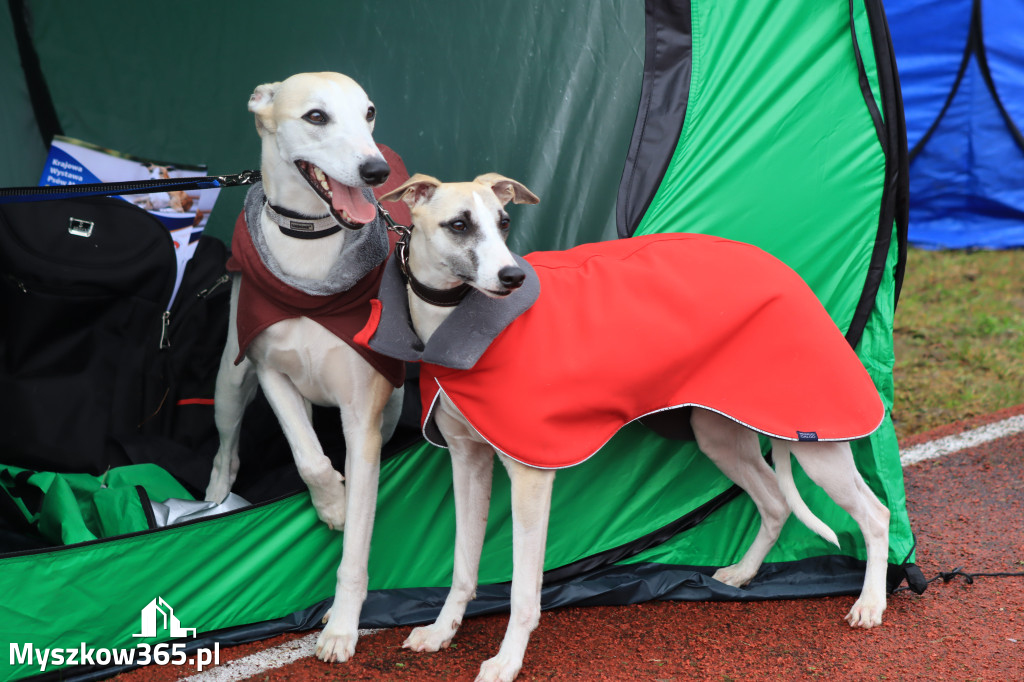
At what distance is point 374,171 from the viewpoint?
2.57 meters

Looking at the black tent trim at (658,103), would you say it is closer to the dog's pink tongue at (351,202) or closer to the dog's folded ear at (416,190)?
the dog's folded ear at (416,190)

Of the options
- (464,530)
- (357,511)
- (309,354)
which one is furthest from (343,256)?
(464,530)

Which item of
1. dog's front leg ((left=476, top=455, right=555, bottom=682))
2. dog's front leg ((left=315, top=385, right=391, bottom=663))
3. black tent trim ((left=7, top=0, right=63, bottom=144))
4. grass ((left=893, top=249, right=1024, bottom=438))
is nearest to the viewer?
dog's front leg ((left=476, top=455, right=555, bottom=682))

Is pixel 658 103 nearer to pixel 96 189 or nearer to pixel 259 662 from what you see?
pixel 96 189

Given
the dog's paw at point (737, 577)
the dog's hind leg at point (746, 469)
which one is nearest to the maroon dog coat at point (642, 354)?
the dog's hind leg at point (746, 469)

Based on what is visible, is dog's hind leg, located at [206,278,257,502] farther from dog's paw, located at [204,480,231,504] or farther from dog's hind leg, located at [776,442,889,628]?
dog's hind leg, located at [776,442,889,628]

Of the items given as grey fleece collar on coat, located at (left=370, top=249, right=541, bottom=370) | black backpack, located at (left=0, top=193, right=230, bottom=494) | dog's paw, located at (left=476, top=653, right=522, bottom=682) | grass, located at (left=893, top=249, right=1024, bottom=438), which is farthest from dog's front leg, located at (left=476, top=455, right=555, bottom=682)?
grass, located at (left=893, top=249, right=1024, bottom=438)

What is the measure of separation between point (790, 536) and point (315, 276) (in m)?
1.84

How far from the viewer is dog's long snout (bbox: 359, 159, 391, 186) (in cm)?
257

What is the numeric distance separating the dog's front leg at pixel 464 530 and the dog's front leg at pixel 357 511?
Answer: 20cm

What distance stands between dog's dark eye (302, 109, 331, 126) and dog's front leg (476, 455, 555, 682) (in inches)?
41.1

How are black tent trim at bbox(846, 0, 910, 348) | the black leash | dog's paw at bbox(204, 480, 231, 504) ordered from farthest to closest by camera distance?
1. dog's paw at bbox(204, 480, 231, 504)
2. black tent trim at bbox(846, 0, 910, 348)
3. the black leash

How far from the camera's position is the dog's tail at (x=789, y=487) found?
3.01m

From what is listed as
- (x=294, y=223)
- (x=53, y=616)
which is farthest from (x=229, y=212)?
(x=53, y=616)
